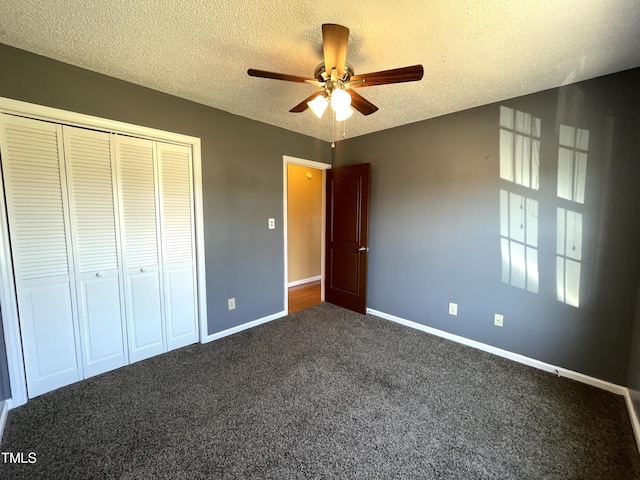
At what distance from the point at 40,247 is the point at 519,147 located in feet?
12.9

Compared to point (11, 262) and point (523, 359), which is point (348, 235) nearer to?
A: point (523, 359)

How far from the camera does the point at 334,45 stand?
4.67 feet

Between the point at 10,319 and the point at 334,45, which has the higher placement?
the point at 334,45

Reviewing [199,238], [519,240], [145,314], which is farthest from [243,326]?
[519,240]

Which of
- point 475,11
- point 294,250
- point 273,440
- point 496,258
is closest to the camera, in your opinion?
point 475,11

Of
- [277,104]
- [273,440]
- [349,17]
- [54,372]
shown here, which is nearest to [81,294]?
[54,372]

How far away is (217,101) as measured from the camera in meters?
2.51

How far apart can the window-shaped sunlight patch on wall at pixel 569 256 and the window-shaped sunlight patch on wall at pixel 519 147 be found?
0.36 metres

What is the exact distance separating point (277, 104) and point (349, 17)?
1271mm

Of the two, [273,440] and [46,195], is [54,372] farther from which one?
[273,440]

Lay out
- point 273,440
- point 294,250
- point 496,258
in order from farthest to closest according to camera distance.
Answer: point 294,250 < point 496,258 < point 273,440

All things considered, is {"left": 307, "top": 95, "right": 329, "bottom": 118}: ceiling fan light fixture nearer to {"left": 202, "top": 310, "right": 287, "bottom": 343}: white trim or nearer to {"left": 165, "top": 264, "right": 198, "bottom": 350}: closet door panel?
{"left": 165, "top": 264, "right": 198, "bottom": 350}: closet door panel

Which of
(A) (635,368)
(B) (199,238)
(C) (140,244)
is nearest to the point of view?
(A) (635,368)

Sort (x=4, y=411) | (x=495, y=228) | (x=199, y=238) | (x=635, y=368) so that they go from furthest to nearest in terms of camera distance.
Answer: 1. (x=199, y=238)
2. (x=495, y=228)
3. (x=635, y=368)
4. (x=4, y=411)
